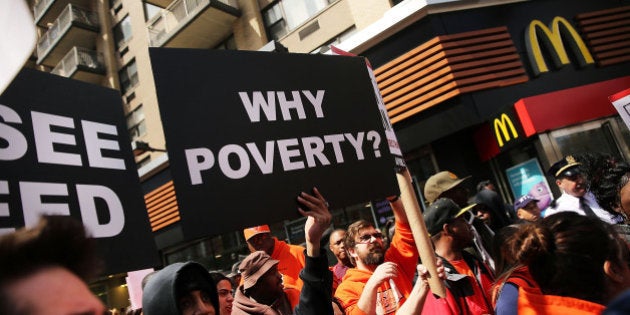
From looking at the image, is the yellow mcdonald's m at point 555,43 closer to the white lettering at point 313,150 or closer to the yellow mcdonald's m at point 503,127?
the yellow mcdonald's m at point 503,127

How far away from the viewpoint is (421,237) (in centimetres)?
244

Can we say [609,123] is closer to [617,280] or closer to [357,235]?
[357,235]

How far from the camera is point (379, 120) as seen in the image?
2744mm

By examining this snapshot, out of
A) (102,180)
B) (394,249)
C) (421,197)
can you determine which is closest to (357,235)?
(394,249)

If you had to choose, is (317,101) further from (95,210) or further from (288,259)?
(288,259)

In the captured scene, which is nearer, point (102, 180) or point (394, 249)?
point (102, 180)

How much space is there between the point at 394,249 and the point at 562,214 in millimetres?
1456

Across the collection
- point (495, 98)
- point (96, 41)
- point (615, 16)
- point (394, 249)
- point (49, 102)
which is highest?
point (96, 41)

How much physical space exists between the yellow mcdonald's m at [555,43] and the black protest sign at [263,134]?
8.28m

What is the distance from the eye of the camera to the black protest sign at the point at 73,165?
6.08ft

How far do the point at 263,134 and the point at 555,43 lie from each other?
9692mm

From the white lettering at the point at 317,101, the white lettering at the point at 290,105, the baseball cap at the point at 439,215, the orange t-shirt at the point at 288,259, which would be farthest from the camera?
the orange t-shirt at the point at 288,259

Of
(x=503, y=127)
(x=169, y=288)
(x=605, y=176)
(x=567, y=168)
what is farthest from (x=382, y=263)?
(x=503, y=127)

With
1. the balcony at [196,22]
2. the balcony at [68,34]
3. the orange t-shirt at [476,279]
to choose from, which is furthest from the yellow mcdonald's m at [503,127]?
the balcony at [68,34]
